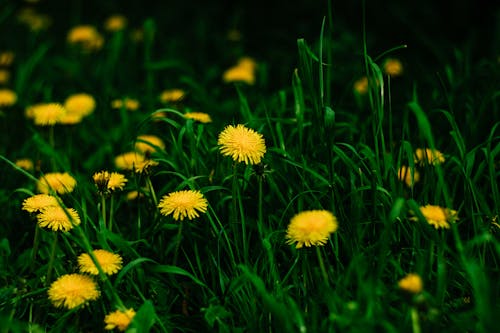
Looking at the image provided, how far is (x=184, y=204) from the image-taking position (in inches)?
58.9

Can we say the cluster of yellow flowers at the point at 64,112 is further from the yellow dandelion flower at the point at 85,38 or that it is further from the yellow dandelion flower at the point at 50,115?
the yellow dandelion flower at the point at 85,38

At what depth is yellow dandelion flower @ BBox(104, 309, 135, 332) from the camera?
130cm

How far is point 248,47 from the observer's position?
3383mm

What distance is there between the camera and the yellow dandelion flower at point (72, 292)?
1.31m

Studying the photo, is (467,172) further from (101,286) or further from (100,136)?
(100,136)

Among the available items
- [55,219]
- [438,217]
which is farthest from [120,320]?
[438,217]

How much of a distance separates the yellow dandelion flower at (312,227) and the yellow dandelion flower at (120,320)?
39cm

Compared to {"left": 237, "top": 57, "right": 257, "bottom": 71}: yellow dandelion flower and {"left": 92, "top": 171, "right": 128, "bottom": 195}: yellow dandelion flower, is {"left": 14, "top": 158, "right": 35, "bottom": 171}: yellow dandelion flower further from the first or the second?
{"left": 237, "top": 57, "right": 257, "bottom": 71}: yellow dandelion flower

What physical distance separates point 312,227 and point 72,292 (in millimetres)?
533

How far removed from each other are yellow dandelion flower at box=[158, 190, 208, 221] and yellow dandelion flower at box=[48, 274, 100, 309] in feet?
0.83

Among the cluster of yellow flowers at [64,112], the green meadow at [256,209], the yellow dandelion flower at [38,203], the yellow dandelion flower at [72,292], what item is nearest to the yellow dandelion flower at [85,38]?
the green meadow at [256,209]

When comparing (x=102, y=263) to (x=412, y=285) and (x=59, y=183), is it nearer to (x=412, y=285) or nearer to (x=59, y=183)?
(x=59, y=183)

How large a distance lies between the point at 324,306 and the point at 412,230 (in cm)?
31

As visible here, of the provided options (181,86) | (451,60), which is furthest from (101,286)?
(451,60)
